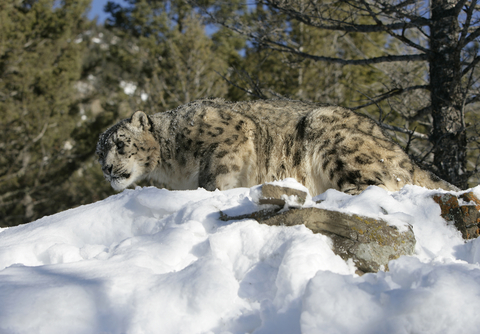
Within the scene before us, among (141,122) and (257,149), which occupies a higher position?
(141,122)

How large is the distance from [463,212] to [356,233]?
40.3 inches

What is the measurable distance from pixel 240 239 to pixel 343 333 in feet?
3.39

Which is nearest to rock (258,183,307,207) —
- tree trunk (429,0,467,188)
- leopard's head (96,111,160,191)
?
leopard's head (96,111,160,191)

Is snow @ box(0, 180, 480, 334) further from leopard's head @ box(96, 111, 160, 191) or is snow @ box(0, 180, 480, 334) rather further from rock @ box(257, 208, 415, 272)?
leopard's head @ box(96, 111, 160, 191)

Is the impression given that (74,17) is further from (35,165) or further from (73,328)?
(73,328)

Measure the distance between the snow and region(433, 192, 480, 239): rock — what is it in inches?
2.6

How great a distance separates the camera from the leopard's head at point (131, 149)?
5.43m

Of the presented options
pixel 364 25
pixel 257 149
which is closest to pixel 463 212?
pixel 257 149

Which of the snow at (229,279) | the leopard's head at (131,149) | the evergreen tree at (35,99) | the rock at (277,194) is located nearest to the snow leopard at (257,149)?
the leopard's head at (131,149)

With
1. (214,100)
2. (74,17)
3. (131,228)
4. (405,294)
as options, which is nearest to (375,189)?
(405,294)

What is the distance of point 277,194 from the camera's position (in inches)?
111

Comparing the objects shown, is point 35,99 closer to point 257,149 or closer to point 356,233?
point 257,149

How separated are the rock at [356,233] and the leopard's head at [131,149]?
3.08m

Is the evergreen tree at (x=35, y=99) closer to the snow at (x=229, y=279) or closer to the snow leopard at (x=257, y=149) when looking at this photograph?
the snow leopard at (x=257, y=149)
